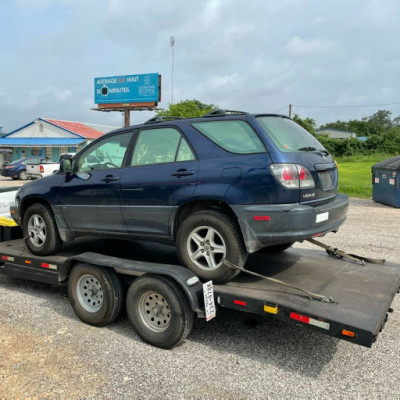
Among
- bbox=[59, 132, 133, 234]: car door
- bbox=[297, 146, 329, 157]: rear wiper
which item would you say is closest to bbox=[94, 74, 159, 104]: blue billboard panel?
bbox=[59, 132, 133, 234]: car door

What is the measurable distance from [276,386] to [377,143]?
54510 mm

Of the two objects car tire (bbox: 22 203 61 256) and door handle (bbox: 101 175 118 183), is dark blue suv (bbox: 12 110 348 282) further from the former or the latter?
car tire (bbox: 22 203 61 256)

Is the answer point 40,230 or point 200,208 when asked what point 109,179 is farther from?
point 40,230

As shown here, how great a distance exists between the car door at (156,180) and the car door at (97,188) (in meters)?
0.16

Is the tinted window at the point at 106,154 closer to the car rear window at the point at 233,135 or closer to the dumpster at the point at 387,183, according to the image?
the car rear window at the point at 233,135

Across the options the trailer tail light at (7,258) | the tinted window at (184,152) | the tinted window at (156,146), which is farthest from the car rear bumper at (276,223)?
the trailer tail light at (7,258)

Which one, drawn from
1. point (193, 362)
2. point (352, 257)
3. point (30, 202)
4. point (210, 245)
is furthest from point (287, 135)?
point (30, 202)

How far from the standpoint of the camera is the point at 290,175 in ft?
12.1

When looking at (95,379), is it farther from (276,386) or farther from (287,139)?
(287,139)

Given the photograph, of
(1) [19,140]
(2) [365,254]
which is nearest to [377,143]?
(1) [19,140]

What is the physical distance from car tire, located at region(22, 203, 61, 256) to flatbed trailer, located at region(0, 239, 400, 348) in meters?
0.19

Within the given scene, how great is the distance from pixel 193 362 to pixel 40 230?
283cm

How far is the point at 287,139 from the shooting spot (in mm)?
4016

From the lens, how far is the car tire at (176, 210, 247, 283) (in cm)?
380
